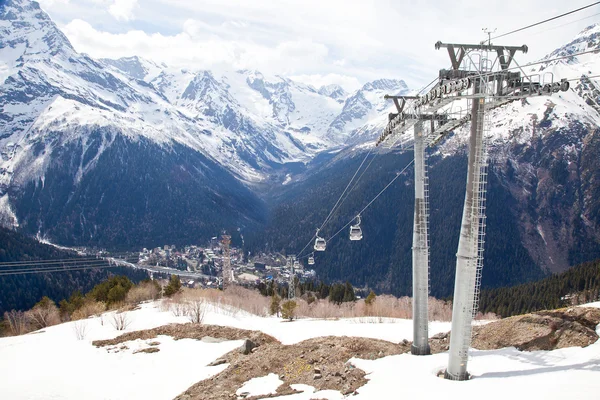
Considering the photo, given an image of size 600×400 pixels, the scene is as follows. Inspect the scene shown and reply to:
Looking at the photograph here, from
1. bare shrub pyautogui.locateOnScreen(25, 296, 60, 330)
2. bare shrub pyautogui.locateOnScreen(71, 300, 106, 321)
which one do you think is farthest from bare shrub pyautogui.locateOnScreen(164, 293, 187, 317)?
bare shrub pyautogui.locateOnScreen(25, 296, 60, 330)

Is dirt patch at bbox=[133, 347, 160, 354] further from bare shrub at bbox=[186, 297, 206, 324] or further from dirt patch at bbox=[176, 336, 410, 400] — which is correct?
bare shrub at bbox=[186, 297, 206, 324]

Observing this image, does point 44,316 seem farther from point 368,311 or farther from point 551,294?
point 551,294

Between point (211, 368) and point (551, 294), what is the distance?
107325 millimetres

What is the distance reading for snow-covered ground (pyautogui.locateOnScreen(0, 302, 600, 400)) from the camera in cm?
1581

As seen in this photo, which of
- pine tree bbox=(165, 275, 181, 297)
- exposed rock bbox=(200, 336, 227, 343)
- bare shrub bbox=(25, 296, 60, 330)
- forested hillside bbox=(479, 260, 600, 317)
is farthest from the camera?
forested hillside bbox=(479, 260, 600, 317)

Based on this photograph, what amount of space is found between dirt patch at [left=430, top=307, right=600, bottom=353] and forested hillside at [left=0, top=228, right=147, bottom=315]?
16788 centimetres

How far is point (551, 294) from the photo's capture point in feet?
363

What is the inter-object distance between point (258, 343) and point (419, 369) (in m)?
14.0

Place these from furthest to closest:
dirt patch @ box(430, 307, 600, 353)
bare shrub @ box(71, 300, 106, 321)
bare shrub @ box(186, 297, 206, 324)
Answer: bare shrub @ box(71, 300, 106, 321), bare shrub @ box(186, 297, 206, 324), dirt patch @ box(430, 307, 600, 353)

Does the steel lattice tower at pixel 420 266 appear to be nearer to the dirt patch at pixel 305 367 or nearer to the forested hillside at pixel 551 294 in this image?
the dirt patch at pixel 305 367

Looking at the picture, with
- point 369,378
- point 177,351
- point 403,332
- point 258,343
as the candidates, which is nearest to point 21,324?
point 177,351

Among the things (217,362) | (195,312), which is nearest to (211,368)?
(217,362)

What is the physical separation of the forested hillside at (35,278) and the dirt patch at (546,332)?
167879 mm

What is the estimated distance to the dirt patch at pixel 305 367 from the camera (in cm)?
2019
